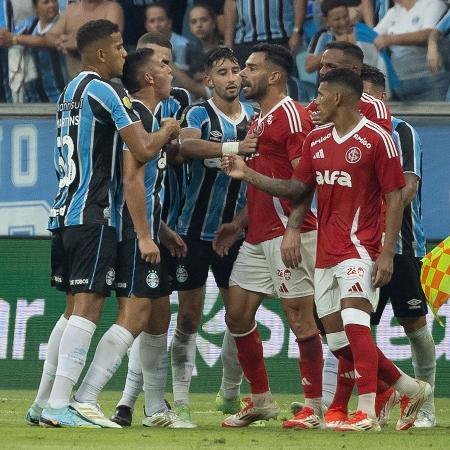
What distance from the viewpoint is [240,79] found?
902 cm

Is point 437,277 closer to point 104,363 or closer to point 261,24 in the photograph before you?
point 104,363

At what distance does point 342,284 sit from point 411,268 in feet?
4.78

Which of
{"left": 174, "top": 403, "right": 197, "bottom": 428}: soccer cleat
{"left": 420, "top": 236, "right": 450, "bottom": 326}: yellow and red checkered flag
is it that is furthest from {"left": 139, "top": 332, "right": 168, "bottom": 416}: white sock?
{"left": 420, "top": 236, "right": 450, "bottom": 326}: yellow and red checkered flag

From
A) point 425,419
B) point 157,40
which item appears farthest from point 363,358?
point 157,40

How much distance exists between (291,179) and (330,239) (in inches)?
20.7

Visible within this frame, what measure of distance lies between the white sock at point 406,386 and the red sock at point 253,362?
96cm

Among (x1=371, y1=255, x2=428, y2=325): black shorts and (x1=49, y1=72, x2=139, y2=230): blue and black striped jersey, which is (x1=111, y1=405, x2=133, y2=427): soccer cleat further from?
(x1=371, y1=255, x2=428, y2=325): black shorts

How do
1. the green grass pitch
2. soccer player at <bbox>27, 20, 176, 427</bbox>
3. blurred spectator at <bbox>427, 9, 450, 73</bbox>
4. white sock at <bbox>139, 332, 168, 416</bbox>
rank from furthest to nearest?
blurred spectator at <bbox>427, 9, 450, 73</bbox>
white sock at <bbox>139, 332, 168, 416</bbox>
soccer player at <bbox>27, 20, 176, 427</bbox>
the green grass pitch

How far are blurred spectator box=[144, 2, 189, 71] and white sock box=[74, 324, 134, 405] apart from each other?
263 inches

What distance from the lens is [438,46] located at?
43.6 ft

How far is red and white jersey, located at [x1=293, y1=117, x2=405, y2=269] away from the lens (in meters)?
7.65

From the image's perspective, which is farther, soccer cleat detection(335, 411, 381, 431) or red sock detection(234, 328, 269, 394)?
red sock detection(234, 328, 269, 394)

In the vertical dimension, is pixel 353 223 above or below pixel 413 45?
below

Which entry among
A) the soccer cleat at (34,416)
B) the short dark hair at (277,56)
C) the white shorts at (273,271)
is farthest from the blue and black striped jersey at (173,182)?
the soccer cleat at (34,416)
